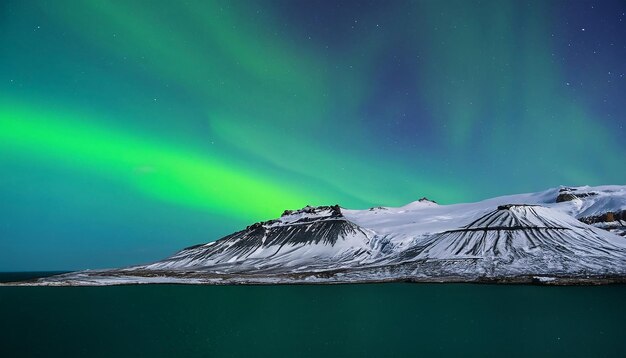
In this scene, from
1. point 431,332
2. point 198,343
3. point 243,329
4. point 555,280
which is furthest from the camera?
point 555,280

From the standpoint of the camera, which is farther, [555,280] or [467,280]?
[467,280]

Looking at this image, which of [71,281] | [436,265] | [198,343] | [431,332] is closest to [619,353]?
[431,332]

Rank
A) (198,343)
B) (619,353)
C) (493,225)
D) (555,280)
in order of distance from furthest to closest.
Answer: (493,225)
(555,280)
(198,343)
(619,353)

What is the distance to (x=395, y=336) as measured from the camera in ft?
130

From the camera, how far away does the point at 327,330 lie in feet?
143

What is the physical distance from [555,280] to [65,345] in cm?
11933

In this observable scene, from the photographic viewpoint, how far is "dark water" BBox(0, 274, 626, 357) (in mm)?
33469

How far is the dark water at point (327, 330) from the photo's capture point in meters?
33.5

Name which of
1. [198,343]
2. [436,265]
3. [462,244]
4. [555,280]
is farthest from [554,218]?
[198,343]

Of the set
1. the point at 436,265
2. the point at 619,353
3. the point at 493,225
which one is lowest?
the point at 619,353

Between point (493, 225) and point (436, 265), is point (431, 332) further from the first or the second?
Result: point (493, 225)

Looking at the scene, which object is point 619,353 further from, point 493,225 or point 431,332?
point 493,225

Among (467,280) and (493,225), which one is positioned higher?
(493,225)

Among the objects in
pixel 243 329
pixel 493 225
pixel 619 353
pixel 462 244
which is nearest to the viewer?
pixel 619 353
